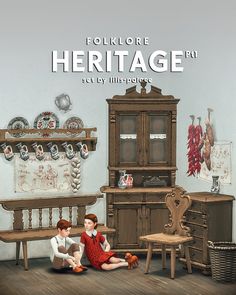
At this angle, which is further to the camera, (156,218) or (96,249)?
(156,218)

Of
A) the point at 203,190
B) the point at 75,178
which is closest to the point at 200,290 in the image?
the point at 203,190

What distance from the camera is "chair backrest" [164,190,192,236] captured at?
8.09 metres

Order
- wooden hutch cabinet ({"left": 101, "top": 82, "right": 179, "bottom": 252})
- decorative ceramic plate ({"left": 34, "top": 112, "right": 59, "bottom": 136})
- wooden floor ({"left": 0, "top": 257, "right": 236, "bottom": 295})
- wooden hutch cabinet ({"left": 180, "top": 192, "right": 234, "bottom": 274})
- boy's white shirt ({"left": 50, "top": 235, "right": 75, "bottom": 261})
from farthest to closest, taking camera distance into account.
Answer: wooden hutch cabinet ({"left": 101, "top": 82, "right": 179, "bottom": 252}), decorative ceramic plate ({"left": 34, "top": 112, "right": 59, "bottom": 136}), boy's white shirt ({"left": 50, "top": 235, "right": 75, "bottom": 261}), wooden hutch cabinet ({"left": 180, "top": 192, "right": 234, "bottom": 274}), wooden floor ({"left": 0, "top": 257, "right": 236, "bottom": 295})

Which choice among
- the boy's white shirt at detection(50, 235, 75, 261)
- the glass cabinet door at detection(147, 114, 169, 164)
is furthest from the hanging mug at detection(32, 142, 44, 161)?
the glass cabinet door at detection(147, 114, 169, 164)

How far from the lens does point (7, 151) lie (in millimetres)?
8844

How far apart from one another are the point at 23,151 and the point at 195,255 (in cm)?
254

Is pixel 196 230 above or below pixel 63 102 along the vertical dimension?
below

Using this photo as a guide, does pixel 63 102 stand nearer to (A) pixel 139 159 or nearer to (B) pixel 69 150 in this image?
(B) pixel 69 150

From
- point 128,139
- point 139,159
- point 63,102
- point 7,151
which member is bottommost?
point 139,159

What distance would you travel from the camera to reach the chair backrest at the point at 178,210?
8086 millimetres

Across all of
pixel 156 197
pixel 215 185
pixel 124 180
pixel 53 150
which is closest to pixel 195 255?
pixel 215 185

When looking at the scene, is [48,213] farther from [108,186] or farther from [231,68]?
[231,68]

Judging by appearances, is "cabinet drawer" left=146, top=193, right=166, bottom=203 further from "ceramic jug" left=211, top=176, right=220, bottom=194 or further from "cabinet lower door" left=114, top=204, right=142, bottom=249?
"ceramic jug" left=211, top=176, right=220, bottom=194

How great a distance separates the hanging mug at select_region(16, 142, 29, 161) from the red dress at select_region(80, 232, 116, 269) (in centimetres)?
127
